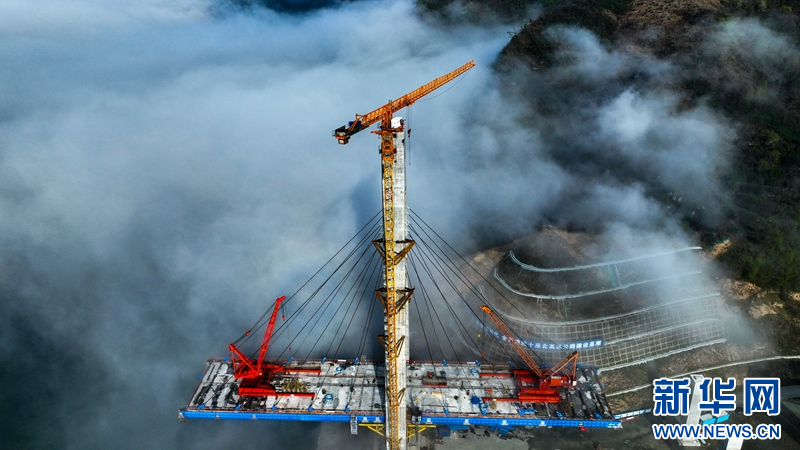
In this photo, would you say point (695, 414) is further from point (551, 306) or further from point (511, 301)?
point (511, 301)

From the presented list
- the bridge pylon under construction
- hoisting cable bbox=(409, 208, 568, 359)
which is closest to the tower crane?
the bridge pylon under construction

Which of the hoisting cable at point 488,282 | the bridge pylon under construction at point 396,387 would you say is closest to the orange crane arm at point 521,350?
the bridge pylon under construction at point 396,387

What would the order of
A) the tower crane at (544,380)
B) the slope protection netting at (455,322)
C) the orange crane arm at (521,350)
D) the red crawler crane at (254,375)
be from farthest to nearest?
the slope protection netting at (455,322) → the red crawler crane at (254,375) → the orange crane arm at (521,350) → the tower crane at (544,380)

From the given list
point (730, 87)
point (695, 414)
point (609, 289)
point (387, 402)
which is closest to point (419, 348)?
point (387, 402)

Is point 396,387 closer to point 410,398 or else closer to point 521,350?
point 410,398

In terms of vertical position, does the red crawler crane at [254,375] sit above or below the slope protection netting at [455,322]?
below

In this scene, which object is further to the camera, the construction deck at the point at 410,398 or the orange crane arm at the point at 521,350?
the orange crane arm at the point at 521,350

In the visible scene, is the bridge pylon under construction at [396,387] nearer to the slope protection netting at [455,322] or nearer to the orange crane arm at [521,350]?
the orange crane arm at [521,350]
